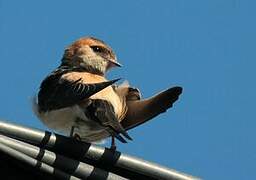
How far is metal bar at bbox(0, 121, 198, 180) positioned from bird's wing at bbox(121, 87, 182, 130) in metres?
1.07

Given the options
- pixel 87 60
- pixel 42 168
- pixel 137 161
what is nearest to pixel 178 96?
pixel 137 161

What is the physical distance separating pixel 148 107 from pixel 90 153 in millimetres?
1464

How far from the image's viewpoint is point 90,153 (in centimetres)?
219

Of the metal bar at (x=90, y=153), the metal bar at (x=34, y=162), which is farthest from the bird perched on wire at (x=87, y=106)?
the metal bar at (x=34, y=162)

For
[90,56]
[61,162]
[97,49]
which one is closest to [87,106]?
[90,56]

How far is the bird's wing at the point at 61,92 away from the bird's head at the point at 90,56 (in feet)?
2.17

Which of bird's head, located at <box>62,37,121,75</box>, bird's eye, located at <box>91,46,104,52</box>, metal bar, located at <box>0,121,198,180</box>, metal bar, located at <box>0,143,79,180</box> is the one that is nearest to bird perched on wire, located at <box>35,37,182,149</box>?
bird's head, located at <box>62,37,121,75</box>

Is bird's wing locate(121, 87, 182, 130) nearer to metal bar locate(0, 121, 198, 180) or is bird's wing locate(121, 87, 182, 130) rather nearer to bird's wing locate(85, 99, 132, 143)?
bird's wing locate(85, 99, 132, 143)

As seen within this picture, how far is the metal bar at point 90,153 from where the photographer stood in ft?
6.74

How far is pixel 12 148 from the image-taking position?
71.7 inches

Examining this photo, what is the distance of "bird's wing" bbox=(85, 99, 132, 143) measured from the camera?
3967 mm

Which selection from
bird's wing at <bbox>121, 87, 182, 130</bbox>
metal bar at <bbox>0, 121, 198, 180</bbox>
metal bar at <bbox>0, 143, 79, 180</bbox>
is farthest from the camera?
bird's wing at <bbox>121, 87, 182, 130</bbox>

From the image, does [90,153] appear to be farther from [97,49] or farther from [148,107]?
[97,49]

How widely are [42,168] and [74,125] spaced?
256cm
